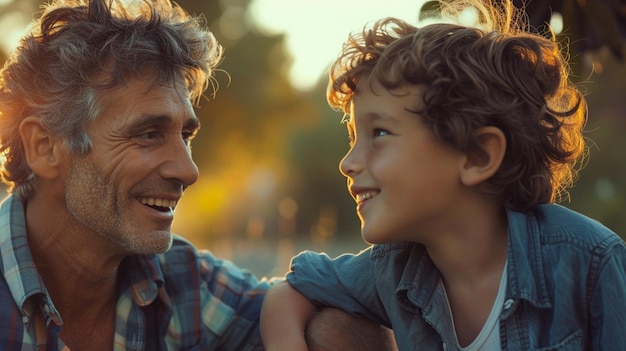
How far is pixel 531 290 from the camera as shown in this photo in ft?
8.87

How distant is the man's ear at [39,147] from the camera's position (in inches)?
130

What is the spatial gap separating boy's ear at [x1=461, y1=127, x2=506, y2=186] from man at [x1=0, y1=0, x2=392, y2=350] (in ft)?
3.41

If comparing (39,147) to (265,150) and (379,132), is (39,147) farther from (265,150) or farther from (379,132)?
(265,150)

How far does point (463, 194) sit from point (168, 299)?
130cm

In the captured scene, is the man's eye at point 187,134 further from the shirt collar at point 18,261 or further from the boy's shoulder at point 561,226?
the boy's shoulder at point 561,226

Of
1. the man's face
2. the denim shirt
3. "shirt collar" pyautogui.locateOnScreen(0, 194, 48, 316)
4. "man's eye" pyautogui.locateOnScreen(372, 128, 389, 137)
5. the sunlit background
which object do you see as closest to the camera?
the denim shirt

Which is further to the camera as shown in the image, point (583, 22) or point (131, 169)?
point (583, 22)

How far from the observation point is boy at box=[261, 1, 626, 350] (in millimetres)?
2740

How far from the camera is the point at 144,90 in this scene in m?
3.27

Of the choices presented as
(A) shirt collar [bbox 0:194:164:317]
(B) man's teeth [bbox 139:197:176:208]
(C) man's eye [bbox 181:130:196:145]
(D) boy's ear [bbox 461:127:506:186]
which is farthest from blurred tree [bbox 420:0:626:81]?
(A) shirt collar [bbox 0:194:164:317]

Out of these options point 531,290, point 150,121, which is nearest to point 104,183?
point 150,121

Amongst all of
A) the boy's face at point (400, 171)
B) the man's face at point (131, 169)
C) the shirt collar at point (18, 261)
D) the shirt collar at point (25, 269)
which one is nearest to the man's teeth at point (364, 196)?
the boy's face at point (400, 171)

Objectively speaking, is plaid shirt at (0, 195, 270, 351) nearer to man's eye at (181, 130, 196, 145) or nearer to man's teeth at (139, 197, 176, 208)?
man's teeth at (139, 197, 176, 208)

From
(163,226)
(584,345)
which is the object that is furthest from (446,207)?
(163,226)
